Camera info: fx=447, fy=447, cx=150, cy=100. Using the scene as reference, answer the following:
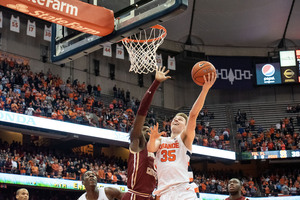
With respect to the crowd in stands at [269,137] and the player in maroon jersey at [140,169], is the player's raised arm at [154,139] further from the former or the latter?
the crowd in stands at [269,137]

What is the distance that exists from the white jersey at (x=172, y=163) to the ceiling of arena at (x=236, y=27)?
23354 millimetres

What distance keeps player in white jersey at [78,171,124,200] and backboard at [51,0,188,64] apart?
301cm

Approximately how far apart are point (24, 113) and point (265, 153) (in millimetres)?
14696

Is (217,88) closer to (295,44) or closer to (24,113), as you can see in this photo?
(295,44)

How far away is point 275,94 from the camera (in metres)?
31.7

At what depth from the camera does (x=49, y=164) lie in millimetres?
17203

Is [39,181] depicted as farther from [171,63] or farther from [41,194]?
[171,63]

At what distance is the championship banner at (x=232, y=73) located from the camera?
30.9 meters

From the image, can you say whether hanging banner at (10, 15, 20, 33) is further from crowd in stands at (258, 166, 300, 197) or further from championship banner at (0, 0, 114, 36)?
crowd in stands at (258, 166, 300, 197)

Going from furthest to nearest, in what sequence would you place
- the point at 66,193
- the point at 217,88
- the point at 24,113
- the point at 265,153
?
A: the point at 217,88 < the point at 265,153 < the point at 66,193 < the point at 24,113

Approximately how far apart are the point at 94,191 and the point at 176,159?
1.49 m

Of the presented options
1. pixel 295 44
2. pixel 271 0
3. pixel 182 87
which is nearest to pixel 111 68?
pixel 182 87

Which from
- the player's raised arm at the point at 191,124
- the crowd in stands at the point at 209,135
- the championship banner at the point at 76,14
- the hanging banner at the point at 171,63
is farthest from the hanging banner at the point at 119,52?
the player's raised arm at the point at 191,124

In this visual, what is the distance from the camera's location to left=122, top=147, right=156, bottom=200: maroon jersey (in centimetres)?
504
